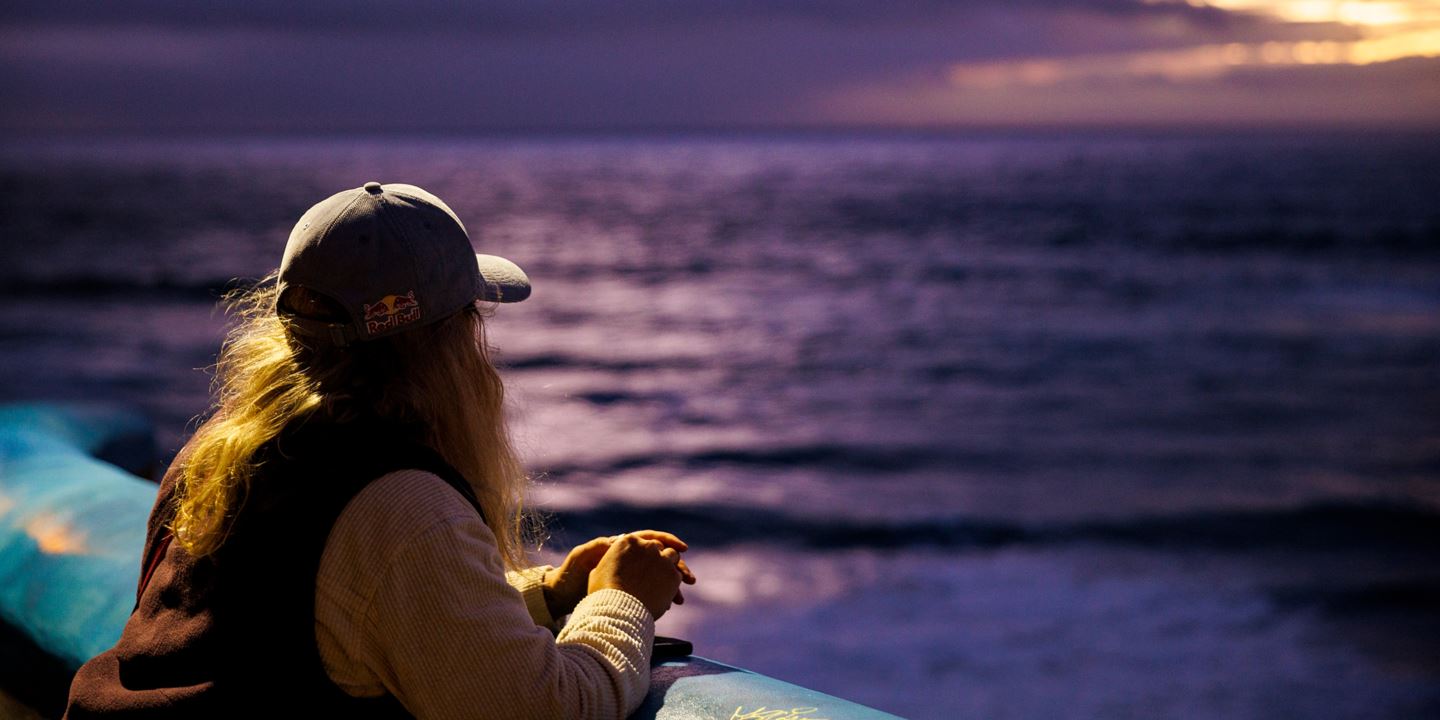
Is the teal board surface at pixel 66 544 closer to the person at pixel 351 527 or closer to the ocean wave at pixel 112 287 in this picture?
the person at pixel 351 527

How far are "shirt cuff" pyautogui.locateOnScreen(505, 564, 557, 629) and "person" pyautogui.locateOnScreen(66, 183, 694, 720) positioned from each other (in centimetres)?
35

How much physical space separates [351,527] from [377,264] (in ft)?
1.19

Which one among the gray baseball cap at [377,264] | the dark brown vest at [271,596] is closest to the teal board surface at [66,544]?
the dark brown vest at [271,596]

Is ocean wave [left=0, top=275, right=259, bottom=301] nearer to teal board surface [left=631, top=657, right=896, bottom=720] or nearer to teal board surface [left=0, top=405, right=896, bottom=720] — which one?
teal board surface [left=0, top=405, right=896, bottom=720]

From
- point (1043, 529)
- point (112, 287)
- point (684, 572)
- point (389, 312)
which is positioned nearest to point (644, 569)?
point (684, 572)

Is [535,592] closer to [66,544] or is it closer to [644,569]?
[644,569]

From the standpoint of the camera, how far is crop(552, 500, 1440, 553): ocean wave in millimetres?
7707


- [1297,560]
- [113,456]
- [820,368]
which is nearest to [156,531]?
[113,456]

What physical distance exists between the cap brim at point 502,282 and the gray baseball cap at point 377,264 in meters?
0.12

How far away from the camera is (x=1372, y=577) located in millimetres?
7270

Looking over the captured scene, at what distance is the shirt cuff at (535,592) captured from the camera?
6.69 feet

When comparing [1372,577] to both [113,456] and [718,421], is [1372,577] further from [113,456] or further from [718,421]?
[113,456]

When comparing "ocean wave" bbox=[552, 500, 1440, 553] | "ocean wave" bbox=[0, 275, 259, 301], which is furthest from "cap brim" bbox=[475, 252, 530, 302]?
"ocean wave" bbox=[0, 275, 259, 301]

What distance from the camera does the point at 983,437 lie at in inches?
414
